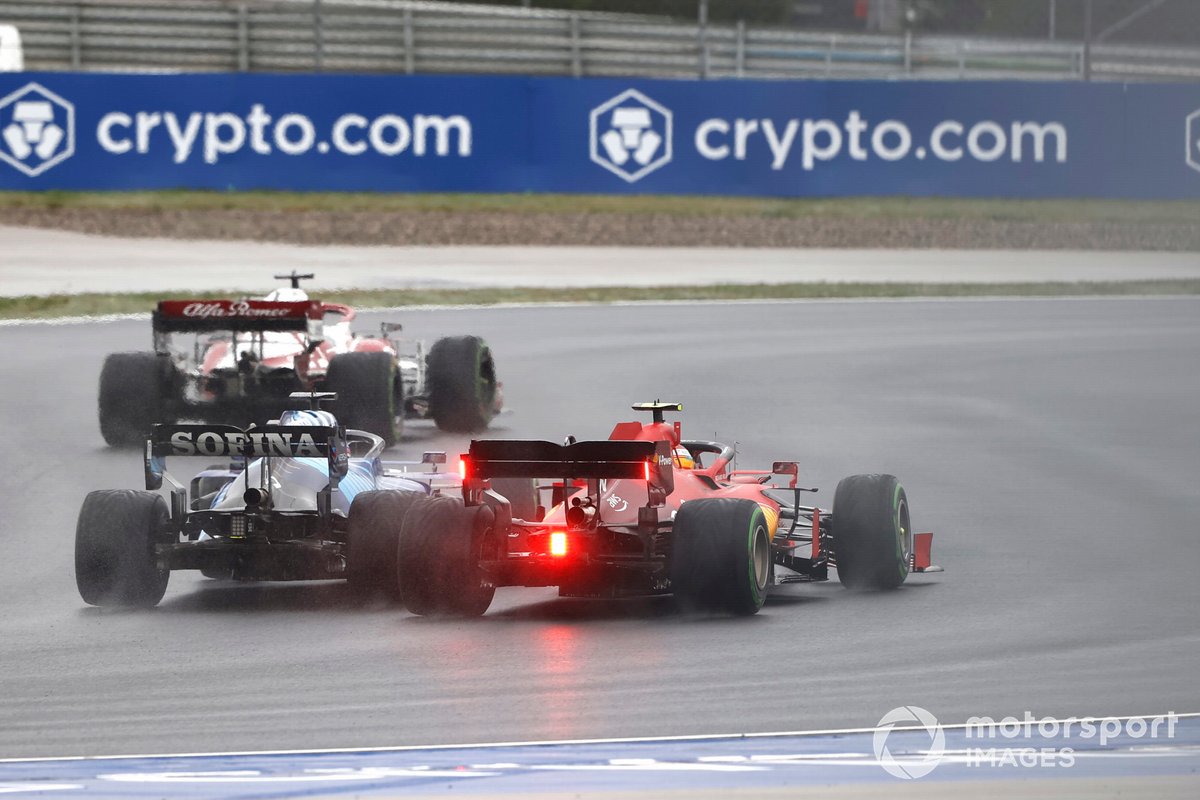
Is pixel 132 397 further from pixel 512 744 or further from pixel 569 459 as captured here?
pixel 512 744

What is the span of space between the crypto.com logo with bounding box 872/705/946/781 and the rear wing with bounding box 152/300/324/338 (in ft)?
30.7

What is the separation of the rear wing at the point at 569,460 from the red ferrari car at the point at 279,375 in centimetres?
620

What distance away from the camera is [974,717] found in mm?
9164

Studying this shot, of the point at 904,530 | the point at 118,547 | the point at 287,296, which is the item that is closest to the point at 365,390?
the point at 287,296

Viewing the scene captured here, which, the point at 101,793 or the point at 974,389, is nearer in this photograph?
the point at 101,793

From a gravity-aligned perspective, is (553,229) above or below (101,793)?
above

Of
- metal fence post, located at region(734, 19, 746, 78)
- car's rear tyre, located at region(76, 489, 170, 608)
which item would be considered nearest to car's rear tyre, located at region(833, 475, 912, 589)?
Answer: car's rear tyre, located at region(76, 489, 170, 608)

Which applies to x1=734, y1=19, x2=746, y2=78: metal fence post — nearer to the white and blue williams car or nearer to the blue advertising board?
the blue advertising board

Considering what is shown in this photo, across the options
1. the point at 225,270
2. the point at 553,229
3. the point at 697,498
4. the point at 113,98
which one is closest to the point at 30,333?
the point at 225,270

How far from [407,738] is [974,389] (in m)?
14.0

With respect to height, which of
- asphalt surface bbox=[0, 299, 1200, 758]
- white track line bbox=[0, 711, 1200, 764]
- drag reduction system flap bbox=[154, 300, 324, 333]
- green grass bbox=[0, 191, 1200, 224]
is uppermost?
green grass bbox=[0, 191, 1200, 224]

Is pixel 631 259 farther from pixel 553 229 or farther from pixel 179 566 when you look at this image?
pixel 179 566

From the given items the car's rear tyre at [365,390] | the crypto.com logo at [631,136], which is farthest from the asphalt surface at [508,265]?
the car's rear tyre at [365,390]

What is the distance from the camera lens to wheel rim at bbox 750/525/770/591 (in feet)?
37.8
